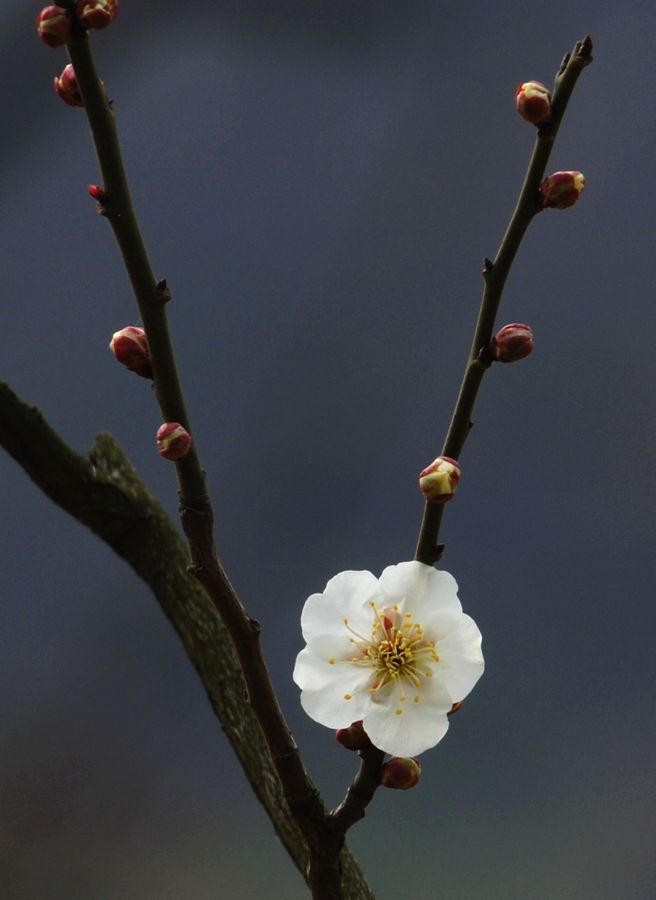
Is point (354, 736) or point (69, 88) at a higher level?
point (69, 88)

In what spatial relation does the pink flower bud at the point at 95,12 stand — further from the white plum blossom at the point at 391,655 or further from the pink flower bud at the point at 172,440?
the white plum blossom at the point at 391,655

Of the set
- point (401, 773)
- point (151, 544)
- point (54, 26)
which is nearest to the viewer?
point (54, 26)

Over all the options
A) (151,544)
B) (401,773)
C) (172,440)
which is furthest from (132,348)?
(151,544)

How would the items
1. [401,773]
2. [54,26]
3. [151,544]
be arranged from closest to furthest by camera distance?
[54,26], [401,773], [151,544]

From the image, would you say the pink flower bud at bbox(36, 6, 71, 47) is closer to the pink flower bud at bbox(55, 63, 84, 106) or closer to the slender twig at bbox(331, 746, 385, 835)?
the pink flower bud at bbox(55, 63, 84, 106)

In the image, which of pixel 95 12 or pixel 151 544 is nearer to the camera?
pixel 95 12

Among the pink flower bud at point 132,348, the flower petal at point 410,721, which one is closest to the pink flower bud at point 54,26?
the pink flower bud at point 132,348

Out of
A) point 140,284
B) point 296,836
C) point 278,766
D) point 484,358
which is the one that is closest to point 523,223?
point 484,358

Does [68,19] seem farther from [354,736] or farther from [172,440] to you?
[354,736]
